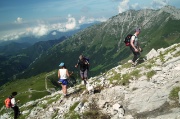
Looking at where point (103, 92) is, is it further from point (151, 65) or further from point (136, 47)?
point (136, 47)

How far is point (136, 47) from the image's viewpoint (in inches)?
1071

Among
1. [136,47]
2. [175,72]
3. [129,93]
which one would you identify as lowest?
[129,93]

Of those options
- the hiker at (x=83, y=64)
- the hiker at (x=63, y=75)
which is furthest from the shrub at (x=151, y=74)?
the hiker at (x=63, y=75)

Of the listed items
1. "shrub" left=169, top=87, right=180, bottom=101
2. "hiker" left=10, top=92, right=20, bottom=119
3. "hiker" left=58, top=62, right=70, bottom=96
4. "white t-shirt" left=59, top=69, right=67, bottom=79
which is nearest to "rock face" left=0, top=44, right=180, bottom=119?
"shrub" left=169, top=87, right=180, bottom=101

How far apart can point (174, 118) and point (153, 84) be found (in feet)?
19.2

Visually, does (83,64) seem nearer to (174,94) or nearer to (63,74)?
(63,74)

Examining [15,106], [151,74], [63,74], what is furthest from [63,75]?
[151,74]

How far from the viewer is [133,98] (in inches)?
797

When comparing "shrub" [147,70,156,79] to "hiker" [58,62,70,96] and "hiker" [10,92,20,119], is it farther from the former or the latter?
"hiker" [10,92,20,119]

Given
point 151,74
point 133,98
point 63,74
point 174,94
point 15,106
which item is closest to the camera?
point 174,94

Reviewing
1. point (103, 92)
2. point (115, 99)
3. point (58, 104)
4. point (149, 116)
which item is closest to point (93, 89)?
point (103, 92)

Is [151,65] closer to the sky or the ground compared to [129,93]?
closer to the sky

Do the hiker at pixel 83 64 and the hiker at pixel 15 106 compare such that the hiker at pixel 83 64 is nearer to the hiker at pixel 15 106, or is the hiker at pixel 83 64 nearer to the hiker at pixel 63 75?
the hiker at pixel 63 75

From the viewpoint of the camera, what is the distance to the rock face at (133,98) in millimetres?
18266
